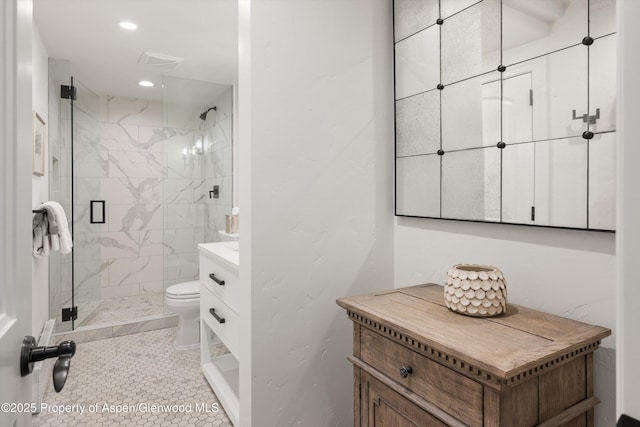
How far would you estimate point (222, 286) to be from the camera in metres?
2.04

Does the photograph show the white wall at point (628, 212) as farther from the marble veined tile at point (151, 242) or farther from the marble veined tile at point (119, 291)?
the marble veined tile at point (119, 291)

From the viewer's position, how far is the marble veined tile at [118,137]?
159 inches

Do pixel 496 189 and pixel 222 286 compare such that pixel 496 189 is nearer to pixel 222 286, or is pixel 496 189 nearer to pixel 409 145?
pixel 409 145

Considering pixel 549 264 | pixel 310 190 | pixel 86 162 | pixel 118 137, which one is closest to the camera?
pixel 549 264

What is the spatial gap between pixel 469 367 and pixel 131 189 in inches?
166

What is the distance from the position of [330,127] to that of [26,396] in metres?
1.33

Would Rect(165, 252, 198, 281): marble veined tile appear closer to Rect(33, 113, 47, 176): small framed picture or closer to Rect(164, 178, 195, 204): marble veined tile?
Rect(164, 178, 195, 204): marble veined tile

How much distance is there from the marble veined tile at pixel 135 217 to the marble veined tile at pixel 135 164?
0.36m

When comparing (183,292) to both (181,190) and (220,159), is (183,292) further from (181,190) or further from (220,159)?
(220,159)

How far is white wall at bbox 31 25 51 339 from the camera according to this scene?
2359 millimetres

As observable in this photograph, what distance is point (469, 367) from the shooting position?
35.4 inches

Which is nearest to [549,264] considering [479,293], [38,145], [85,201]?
[479,293]

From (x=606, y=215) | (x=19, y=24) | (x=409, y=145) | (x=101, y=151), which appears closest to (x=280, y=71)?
(x=409, y=145)

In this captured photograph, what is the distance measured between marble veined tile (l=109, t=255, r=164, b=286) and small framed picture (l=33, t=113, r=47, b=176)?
178cm
